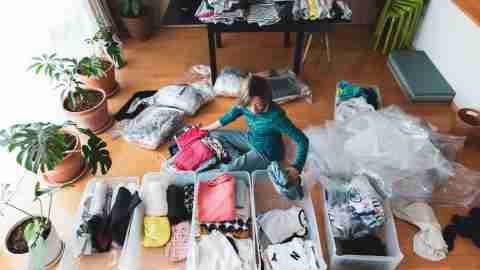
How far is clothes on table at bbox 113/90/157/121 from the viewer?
2.38m

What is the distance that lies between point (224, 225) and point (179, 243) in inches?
9.7

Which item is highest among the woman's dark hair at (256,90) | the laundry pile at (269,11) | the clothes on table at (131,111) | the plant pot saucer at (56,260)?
the laundry pile at (269,11)

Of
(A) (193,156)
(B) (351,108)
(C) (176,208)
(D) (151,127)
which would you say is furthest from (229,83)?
(C) (176,208)

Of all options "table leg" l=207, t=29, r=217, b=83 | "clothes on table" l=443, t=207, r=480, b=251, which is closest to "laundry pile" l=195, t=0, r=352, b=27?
"table leg" l=207, t=29, r=217, b=83

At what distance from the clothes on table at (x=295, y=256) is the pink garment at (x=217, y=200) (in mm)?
264

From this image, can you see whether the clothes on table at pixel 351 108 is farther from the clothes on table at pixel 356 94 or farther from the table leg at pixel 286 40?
the table leg at pixel 286 40

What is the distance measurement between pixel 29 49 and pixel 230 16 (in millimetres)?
1270

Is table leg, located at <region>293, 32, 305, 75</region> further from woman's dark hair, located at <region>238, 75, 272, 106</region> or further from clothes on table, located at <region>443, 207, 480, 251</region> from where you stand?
clothes on table, located at <region>443, 207, 480, 251</region>

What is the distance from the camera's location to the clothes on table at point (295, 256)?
4.66ft

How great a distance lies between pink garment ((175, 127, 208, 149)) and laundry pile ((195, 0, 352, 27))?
2.59 ft

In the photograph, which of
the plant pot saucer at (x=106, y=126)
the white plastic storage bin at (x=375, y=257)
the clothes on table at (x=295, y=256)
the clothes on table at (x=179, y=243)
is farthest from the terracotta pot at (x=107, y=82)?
the white plastic storage bin at (x=375, y=257)

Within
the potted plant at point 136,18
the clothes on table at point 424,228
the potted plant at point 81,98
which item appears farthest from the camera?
the potted plant at point 136,18

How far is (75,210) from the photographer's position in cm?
186

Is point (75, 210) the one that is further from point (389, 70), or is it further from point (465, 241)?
point (389, 70)
